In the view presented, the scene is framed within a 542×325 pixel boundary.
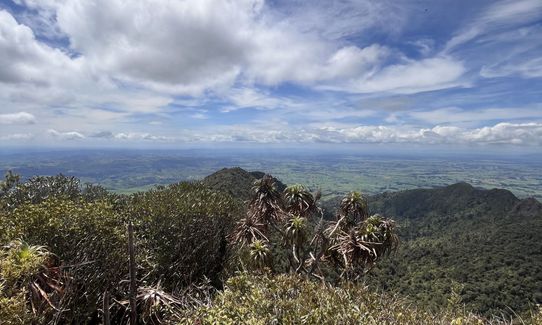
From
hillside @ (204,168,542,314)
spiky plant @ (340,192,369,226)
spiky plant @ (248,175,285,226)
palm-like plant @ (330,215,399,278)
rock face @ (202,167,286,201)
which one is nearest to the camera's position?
palm-like plant @ (330,215,399,278)

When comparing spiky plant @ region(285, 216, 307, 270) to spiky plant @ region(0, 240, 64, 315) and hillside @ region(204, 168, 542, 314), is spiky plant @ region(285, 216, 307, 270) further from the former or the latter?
hillside @ region(204, 168, 542, 314)

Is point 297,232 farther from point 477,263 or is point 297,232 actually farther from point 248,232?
point 477,263

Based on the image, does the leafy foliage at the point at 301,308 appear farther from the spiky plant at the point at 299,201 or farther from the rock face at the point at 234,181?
the rock face at the point at 234,181

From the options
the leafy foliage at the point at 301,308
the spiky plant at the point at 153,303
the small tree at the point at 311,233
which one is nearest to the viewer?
the leafy foliage at the point at 301,308

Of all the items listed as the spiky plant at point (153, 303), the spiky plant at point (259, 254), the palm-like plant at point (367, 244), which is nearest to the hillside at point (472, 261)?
the palm-like plant at point (367, 244)

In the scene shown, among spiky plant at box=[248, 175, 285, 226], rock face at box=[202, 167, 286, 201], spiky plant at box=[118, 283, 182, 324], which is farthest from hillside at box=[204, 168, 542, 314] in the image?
spiky plant at box=[118, 283, 182, 324]

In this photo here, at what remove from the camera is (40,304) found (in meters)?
7.93

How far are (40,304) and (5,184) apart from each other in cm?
1114

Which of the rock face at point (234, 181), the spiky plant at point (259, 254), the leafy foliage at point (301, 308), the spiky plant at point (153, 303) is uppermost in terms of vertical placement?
the leafy foliage at point (301, 308)

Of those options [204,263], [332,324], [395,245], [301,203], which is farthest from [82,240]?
[395,245]

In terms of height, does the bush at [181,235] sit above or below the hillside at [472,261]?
above

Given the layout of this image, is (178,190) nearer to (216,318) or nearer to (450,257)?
(216,318)

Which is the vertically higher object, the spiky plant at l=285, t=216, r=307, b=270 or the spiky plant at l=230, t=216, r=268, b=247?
the spiky plant at l=285, t=216, r=307, b=270

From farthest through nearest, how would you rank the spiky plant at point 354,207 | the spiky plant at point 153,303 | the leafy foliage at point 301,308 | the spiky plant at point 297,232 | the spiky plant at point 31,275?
the spiky plant at point 354,207 → the spiky plant at point 297,232 → the spiky plant at point 153,303 → the spiky plant at point 31,275 → the leafy foliage at point 301,308
